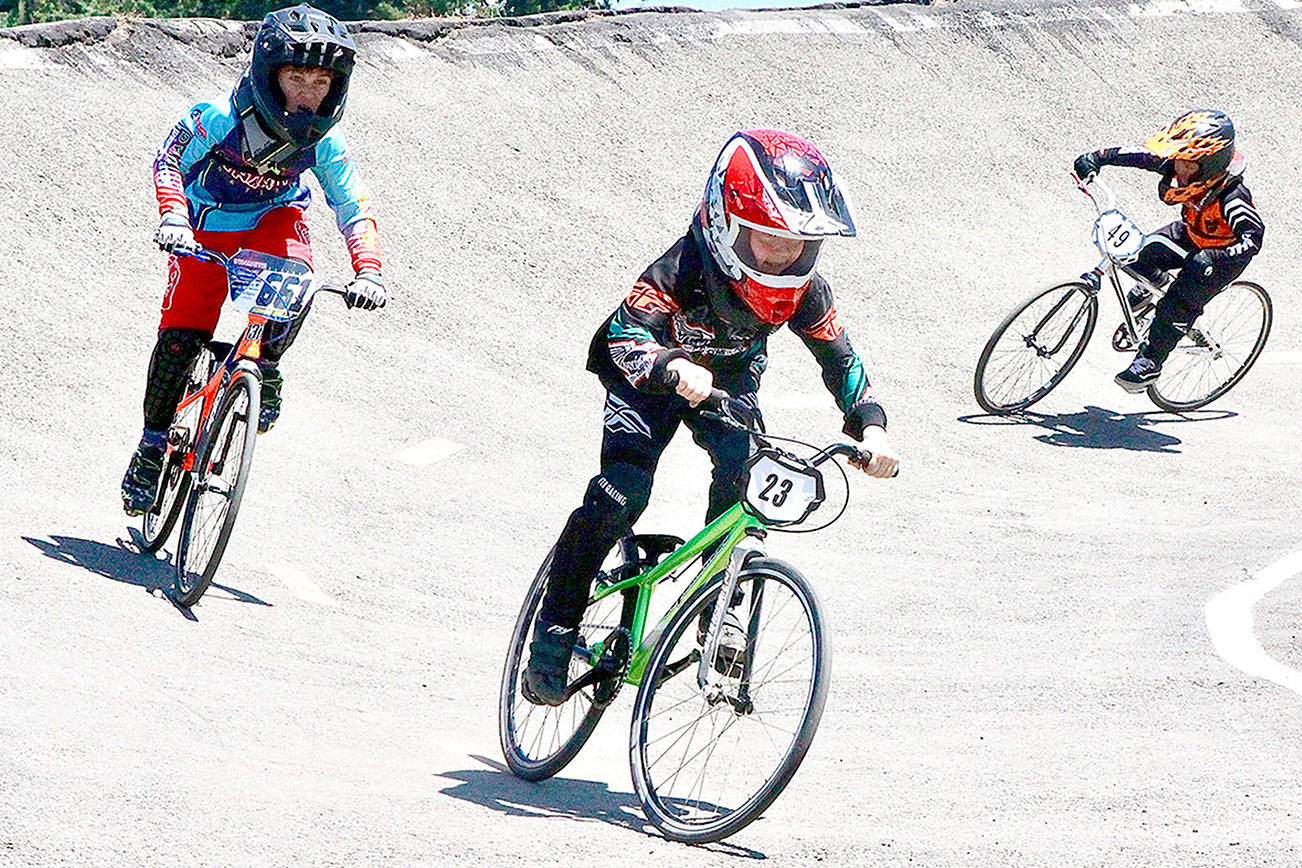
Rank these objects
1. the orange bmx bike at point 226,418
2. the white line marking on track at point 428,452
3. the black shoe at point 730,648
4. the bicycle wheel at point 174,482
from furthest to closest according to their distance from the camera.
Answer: the white line marking on track at point 428,452 → the bicycle wheel at point 174,482 → the orange bmx bike at point 226,418 → the black shoe at point 730,648

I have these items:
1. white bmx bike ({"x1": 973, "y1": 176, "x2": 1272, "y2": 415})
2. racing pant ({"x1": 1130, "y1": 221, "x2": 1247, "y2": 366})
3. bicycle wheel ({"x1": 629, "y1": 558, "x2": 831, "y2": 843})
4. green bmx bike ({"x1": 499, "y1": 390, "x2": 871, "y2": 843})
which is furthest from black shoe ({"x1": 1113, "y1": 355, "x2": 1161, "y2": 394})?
bicycle wheel ({"x1": 629, "y1": 558, "x2": 831, "y2": 843})

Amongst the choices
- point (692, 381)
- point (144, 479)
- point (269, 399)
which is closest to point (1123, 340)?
point (269, 399)

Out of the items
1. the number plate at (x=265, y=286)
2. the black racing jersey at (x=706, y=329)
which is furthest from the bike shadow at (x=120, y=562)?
the black racing jersey at (x=706, y=329)

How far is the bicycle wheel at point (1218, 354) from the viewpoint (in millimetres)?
→ 11773

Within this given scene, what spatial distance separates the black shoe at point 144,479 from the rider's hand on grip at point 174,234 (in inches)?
47.6

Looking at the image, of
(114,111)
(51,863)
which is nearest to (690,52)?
(114,111)

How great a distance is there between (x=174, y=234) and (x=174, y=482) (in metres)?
1.34

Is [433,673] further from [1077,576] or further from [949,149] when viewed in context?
[949,149]

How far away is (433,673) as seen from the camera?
21.0ft

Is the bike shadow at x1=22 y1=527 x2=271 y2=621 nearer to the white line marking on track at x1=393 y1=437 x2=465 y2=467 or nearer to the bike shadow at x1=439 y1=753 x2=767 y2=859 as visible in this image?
the bike shadow at x1=439 y1=753 x2=767 y2=859

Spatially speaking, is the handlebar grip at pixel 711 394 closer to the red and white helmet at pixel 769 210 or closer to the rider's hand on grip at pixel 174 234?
the red and white helmet at pixel 769 210

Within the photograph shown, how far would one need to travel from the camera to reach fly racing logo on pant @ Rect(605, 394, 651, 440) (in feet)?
15.9

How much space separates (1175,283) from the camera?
36.3 ft

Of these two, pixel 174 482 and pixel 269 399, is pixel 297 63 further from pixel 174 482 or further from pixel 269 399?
pixel 174 482
